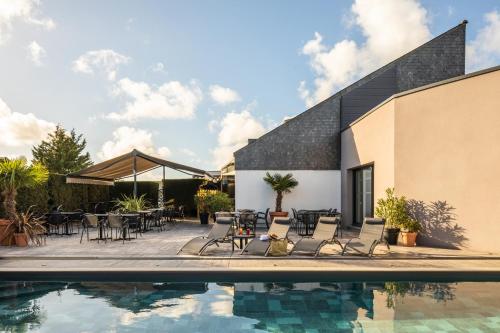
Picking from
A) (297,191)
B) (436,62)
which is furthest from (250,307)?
(436,62)

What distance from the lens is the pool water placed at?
576 cm

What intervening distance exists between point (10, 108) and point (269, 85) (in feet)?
40.8

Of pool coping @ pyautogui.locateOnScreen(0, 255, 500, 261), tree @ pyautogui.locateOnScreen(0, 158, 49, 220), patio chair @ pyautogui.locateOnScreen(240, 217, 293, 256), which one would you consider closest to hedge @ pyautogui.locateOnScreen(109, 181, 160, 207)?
tree @ pyautogui.locateOnScreen(0, 158, 49, 220)

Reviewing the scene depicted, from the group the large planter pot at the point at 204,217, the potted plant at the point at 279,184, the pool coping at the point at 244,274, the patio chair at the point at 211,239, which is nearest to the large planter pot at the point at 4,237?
the pool coping at the point at 244,274

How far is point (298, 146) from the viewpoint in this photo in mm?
17328

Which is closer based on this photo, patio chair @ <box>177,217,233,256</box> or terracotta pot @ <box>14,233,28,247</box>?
patio chair @ <box>177,217,233,256</box>

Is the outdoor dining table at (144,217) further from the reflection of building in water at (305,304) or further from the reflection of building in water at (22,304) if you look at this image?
the reflection of building in water at (305,304)

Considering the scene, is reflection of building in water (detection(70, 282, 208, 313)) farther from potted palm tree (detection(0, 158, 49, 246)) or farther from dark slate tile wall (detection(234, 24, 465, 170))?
dark slate tile wall (detection(234, 24, 465, 170))

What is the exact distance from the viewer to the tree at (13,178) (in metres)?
11.3

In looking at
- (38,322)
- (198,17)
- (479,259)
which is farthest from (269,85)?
(38,322)

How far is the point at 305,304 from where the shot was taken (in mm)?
6582

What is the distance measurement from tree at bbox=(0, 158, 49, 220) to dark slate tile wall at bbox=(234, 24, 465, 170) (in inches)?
322

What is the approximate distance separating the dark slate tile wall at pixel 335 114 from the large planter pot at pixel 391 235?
6.58 m

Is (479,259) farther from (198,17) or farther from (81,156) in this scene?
(81,156)
